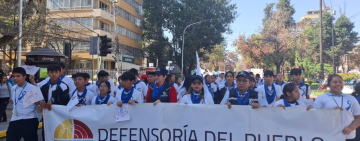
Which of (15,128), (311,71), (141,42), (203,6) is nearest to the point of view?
(15,128)

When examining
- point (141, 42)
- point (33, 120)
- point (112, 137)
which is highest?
point (141, 42)

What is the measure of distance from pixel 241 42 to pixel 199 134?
43222mm

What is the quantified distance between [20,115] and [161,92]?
2.16 metres

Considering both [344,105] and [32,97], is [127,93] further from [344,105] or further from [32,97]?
[344,105]

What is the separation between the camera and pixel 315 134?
13.4ft

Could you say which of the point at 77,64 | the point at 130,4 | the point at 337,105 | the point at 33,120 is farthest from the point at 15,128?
the point at 130,4

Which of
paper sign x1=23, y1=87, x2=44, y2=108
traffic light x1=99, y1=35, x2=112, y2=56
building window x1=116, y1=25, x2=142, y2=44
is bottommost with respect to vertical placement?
paper sign x1=23, y1=87, x2=44, y2=108

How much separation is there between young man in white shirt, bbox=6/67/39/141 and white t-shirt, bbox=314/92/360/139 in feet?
13.5

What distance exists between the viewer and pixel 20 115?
443cm

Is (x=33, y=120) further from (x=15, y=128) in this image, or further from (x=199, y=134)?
(x=199, y=134)

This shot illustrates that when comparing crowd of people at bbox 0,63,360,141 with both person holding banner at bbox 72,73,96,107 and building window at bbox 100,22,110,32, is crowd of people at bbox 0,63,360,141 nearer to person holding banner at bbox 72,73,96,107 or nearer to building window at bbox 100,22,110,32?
person holding banner at bbox 72,73,96,107

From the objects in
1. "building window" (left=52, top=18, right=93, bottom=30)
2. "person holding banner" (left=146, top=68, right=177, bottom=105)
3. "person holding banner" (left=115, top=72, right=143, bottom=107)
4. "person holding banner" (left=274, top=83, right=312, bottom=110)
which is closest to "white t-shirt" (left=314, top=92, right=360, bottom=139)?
"person holding banner" (left=274, top=83, right=312, bottom=110)

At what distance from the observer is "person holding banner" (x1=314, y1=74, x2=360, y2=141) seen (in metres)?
3.90

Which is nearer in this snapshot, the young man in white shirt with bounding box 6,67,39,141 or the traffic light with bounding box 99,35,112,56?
the young man in white shirt with bounding box 6,67,39,141
